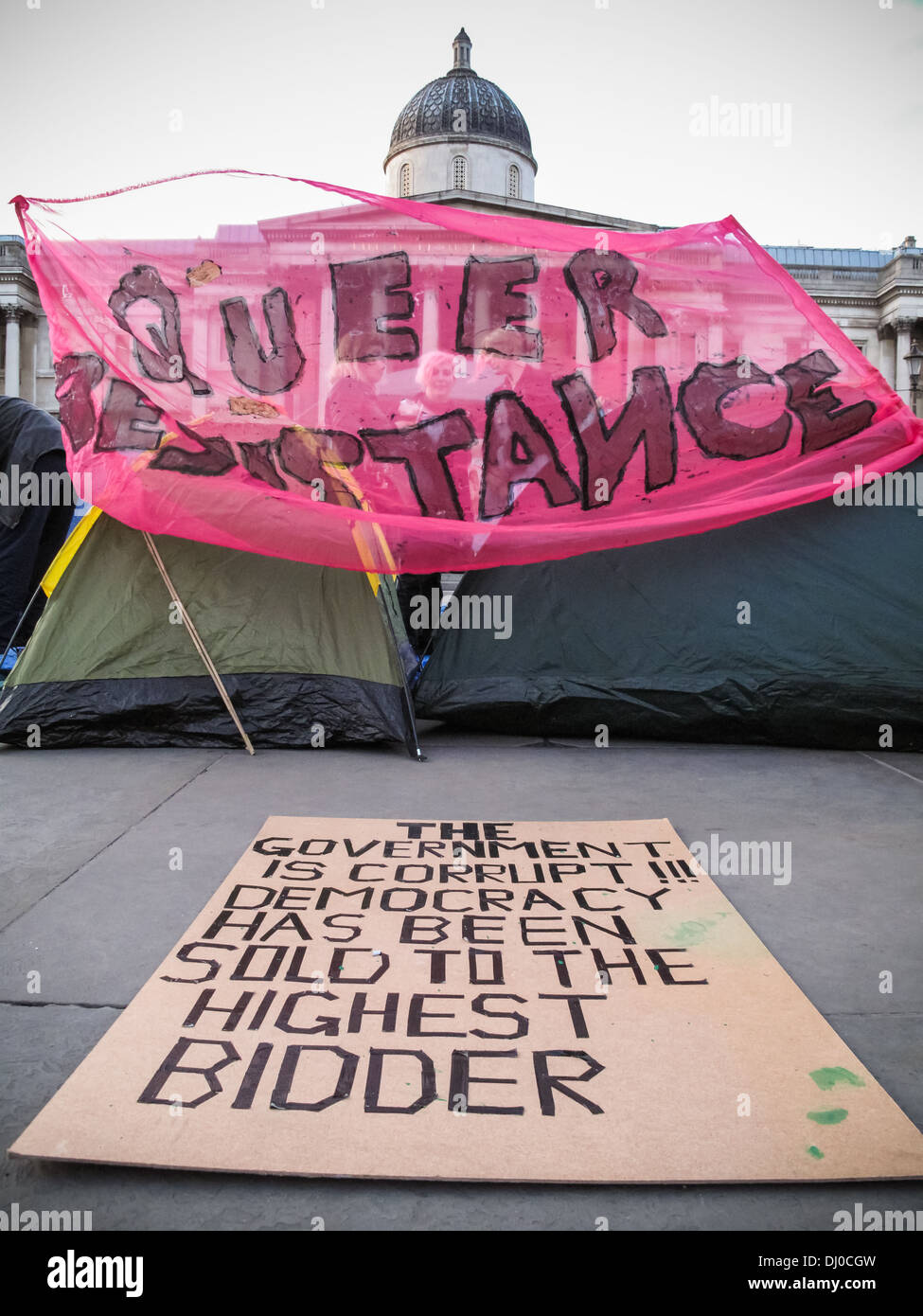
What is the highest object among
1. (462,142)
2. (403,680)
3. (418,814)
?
(462,142)

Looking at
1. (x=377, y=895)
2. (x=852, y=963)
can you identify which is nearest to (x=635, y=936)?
Result: (x=852, y=963)

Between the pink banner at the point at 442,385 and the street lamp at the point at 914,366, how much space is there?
927 inches

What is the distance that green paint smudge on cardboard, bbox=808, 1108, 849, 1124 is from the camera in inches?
58.2

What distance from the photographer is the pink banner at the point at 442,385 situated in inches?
161

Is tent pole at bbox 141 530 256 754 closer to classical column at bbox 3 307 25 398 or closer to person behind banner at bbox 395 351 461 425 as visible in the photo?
person behind banner at bbox 395 351 461 425

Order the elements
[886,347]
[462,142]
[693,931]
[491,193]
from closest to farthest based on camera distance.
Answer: [693,931] → [491,193] → [462,142] → [886,347]

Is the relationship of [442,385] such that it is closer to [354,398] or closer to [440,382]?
[440,382]

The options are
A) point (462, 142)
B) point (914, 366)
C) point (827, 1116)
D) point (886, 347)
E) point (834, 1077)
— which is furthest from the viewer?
point (886, 347)

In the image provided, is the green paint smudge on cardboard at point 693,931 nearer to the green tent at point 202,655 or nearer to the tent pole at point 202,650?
the green tent at point 202,655

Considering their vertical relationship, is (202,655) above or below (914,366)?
below

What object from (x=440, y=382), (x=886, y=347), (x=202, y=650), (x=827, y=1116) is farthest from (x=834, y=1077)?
(x=886, y=347)

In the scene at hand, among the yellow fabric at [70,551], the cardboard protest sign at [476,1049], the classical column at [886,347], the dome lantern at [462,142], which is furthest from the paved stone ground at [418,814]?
the classical column at [886,347]

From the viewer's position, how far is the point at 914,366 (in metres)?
32.1

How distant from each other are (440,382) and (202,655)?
66.4 inches
